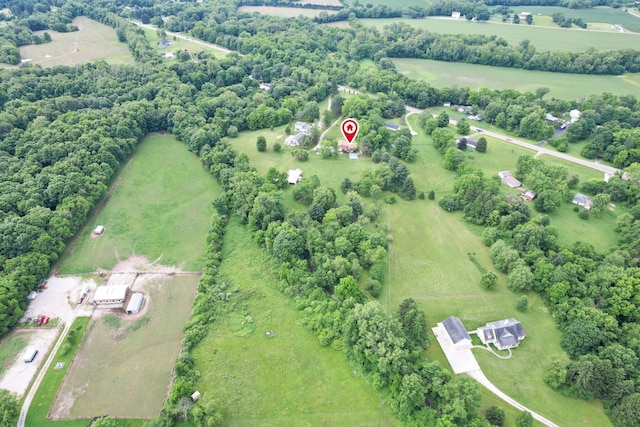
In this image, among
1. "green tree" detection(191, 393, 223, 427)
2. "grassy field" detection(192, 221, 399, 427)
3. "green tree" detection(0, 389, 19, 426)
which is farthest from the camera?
"grassy field" detection(192, 221, 399, 427)

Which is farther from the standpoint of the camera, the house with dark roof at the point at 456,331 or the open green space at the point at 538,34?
the open green space at the point at 538,34

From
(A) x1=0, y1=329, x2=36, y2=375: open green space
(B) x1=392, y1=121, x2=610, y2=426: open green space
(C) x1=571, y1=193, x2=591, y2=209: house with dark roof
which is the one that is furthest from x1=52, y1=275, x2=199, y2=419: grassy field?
(C) x1=571, y1=193, x2=591, y2=209: house with dark roof

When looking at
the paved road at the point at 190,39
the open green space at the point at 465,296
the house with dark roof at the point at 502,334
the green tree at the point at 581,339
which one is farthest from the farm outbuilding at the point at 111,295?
the paved road at the point at 190,39

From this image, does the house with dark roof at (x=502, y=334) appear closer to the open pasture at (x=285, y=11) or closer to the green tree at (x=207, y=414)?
the green tree at (x=207, y=414)

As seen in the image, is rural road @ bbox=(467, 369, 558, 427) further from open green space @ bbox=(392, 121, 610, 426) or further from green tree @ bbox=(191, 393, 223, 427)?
green tree @ bbox=(191, 393, 223, 427)

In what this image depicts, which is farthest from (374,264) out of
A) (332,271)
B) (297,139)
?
(297,139)

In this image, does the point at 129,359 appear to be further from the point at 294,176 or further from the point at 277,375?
the point at 294,176

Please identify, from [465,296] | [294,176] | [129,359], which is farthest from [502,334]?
[129,359]
